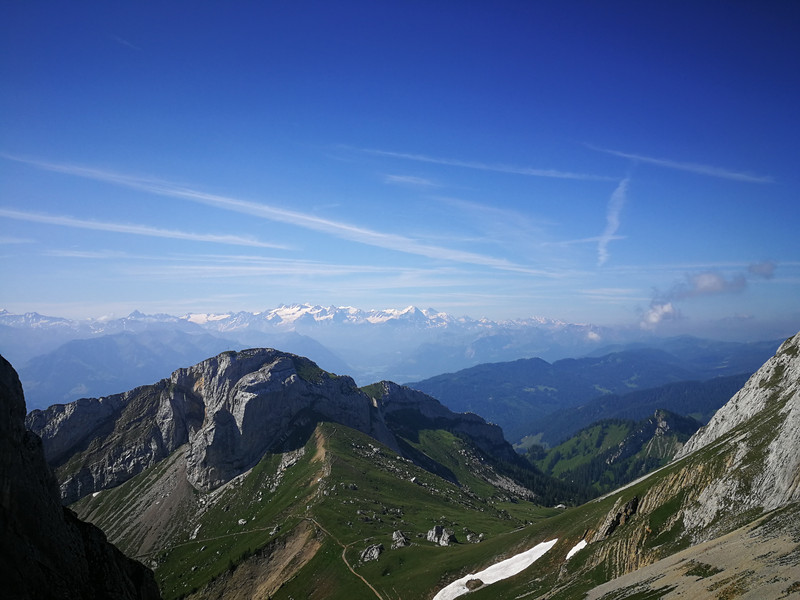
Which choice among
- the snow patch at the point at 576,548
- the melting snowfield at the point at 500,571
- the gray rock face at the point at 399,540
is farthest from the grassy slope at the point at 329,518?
the snow patch at the point at 576,548

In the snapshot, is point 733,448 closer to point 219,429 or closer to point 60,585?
point 60,585

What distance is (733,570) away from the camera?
4228 cm

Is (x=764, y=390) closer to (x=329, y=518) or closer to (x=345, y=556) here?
(x=345, y=556)

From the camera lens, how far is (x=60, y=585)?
27.5 m

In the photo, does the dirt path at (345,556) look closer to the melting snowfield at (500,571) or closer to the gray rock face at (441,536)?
the melting snowfield at (500,571)

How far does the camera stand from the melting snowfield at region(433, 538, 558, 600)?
78.3 metres

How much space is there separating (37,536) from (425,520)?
379 feet

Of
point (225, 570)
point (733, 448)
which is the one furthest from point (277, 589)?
point (733, 448)

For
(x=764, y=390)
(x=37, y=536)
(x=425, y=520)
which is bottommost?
(x=425, y=520)

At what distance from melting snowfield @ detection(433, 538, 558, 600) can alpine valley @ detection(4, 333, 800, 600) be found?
0.28 m

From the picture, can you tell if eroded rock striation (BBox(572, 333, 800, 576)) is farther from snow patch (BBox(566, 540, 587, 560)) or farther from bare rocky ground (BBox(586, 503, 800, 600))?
bare rocky ground (BBox(586, 503, 800, 600))

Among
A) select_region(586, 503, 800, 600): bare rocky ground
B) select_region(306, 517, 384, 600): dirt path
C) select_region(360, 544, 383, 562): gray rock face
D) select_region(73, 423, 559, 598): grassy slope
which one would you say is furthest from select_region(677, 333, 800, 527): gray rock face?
select_region(360, 544, 383, 562): gray rock face

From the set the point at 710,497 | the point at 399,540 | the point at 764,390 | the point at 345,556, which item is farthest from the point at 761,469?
the point at 345,556

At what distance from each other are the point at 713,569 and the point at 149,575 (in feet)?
175
